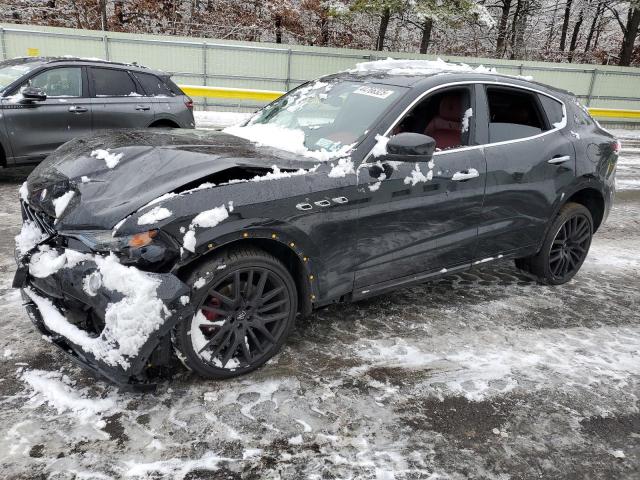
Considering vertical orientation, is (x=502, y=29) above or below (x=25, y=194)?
above

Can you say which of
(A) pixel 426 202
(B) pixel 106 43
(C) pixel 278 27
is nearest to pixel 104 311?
(A) pixel 426 202

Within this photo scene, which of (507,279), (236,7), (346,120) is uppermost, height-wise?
(236,7)

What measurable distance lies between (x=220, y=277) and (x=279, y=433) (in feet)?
2.89

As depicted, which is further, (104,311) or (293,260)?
(293,260)

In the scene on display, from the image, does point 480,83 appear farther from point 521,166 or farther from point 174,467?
point 174,467

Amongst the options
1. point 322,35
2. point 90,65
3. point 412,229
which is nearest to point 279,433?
point 412,229

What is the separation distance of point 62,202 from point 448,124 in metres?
2.84

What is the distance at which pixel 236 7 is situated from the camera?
80.5 feet

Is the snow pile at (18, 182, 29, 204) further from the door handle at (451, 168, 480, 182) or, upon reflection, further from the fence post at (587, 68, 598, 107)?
the fence post at (587, 68, 598, 107)

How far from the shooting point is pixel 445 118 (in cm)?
432

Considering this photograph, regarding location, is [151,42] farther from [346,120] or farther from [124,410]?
[124,410]

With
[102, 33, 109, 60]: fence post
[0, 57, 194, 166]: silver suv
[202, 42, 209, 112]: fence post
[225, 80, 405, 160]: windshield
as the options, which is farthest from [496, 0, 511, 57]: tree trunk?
[225, 80, 405, 160]: windshield

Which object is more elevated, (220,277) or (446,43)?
(446,43)

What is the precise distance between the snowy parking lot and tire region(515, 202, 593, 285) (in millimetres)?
672
